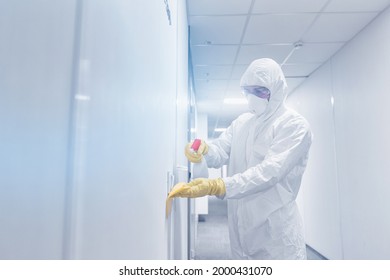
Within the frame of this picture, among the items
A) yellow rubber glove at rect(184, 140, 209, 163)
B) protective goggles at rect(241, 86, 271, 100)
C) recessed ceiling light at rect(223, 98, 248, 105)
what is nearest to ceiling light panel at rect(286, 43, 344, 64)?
protective goggles at rect(241, 86, 271, 100)

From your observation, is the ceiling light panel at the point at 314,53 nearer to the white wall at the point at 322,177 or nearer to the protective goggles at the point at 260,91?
the white wall at the point at 322,177

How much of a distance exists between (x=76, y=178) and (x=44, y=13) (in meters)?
0.15

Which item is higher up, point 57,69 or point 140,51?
point 140,51

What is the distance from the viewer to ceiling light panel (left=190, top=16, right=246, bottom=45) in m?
2.03

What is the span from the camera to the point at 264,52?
2.64 m

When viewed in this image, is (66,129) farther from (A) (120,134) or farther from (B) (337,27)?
(B) (337,27)

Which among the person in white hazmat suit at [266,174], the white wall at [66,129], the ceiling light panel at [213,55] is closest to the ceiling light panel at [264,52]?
the ceiling light panel at [213,55]

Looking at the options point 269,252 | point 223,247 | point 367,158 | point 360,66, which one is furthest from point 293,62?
point 223,247

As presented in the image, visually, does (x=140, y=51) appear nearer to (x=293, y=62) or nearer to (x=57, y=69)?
(x=57, y=69)

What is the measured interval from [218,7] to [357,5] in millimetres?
1031

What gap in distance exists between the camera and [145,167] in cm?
56

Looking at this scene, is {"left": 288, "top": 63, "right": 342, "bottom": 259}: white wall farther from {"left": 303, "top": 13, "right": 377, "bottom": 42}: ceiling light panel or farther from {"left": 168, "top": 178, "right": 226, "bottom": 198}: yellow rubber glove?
{"left": 168, "top": 178, "right": 226, "bottom": 198}: yellow rubber glove

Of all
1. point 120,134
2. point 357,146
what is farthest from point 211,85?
point 120,134

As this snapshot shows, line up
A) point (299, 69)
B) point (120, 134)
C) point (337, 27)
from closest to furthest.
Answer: point (120, 134) < point (337, 27) < point (299, 69)
